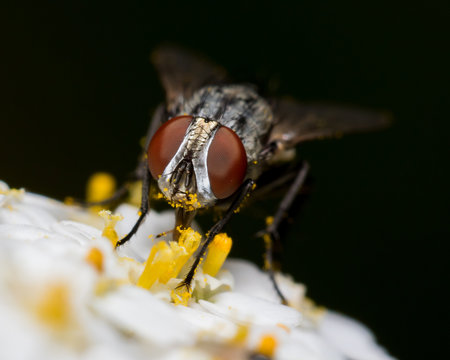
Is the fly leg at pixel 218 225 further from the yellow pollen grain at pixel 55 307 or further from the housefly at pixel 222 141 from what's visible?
the yellow pollen grain at pixel 55 307

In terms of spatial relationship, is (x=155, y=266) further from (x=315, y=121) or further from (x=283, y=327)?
(x=315, y=121)

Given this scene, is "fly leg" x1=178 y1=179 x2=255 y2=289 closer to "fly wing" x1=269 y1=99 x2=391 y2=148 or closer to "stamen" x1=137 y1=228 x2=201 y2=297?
"stamen" x1=137 y1=228 x2=201 y2=297

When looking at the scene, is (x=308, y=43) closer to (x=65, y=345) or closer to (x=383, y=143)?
(x=383, y=143)

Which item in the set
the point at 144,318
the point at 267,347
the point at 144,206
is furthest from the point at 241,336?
the point at 144,206

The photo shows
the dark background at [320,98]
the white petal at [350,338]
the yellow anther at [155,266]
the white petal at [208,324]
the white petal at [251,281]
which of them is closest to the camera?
the white petal at [208,324]

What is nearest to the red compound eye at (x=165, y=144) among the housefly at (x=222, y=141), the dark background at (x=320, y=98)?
the housefly at (x=222, y=141)

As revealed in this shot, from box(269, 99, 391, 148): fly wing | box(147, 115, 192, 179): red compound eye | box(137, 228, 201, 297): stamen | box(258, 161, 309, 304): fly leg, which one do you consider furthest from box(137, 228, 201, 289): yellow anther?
box(269, 99, 391, 148): fly wing
